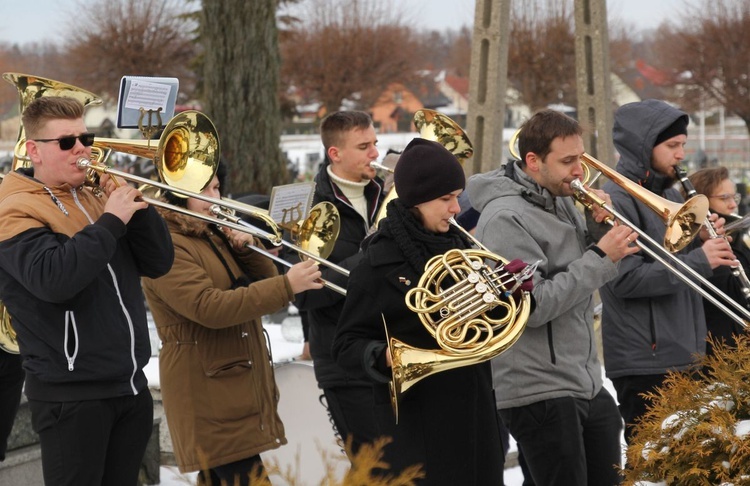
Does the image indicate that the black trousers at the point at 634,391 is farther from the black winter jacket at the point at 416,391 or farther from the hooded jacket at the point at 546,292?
the black winter jacket at the point at 416,391

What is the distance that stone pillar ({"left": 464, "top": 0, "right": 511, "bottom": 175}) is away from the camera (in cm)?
789

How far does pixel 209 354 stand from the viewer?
4176 millimetres

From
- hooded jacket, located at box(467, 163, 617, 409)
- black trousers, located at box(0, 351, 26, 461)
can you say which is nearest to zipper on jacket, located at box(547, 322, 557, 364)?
hooded jacket, located at box(467, 163, 617, 409)

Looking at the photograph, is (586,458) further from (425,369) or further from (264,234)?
(264,234)

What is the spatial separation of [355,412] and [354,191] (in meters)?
0.99

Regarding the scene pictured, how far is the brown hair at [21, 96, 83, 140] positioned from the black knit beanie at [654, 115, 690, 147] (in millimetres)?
2322

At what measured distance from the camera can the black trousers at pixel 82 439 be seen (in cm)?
348

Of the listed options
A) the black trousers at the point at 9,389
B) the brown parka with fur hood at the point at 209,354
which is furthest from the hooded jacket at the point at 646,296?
the black trousers at the point at 9,389

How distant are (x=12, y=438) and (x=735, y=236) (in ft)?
11.8

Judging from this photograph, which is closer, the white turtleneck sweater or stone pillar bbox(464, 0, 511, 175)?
the white turtleneck sweater

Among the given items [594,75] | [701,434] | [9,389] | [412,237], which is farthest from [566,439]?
[594,75]

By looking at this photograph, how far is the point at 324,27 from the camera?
123 ft

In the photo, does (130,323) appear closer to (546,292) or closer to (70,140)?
(70,140)

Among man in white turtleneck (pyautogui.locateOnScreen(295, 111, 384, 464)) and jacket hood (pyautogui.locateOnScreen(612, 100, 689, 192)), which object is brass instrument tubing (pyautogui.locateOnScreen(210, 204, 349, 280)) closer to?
man in white turtleneck (pyautogui.locateOnScreen(295, 111, 384, 464))
